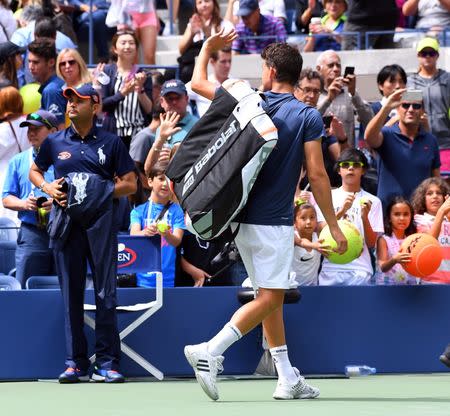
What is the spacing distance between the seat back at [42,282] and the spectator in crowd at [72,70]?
3.52 metres

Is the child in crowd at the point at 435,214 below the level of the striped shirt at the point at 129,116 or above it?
below

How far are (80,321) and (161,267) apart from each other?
1.18m

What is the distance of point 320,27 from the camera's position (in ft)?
55.9

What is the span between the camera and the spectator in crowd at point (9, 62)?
14219 millimetres

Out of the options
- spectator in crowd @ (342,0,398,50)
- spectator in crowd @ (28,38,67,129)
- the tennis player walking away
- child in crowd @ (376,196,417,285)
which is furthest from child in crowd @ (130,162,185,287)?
spectator in crowd @ (342,0,398,50)

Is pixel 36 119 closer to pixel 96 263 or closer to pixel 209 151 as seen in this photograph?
pixel 96 263

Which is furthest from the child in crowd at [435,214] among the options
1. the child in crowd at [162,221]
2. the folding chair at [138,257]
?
the folding chair at [138,257]

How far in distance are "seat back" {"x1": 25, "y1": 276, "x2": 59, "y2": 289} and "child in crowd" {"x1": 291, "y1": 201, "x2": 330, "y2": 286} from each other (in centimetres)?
186

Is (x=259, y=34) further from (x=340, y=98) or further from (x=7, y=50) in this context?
(x=7, y=50)

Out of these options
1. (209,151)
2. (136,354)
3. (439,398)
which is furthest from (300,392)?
(136,354)

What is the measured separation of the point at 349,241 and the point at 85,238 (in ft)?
6.76

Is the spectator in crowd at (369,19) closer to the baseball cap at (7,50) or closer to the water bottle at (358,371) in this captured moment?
the baseball cap at (7,50)

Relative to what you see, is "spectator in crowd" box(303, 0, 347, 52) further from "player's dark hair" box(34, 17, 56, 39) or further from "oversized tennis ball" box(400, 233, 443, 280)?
"oversized tennis ball" box(400, 233, 443, 280)

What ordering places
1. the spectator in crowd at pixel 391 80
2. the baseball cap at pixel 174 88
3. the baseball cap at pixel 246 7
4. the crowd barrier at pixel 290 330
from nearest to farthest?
the crowd barrier at pixel 290 330
the baseball cap at pixel 174 88
the spectator in crowd at pixel 391 80
the baseball cap at pixel 246 7
